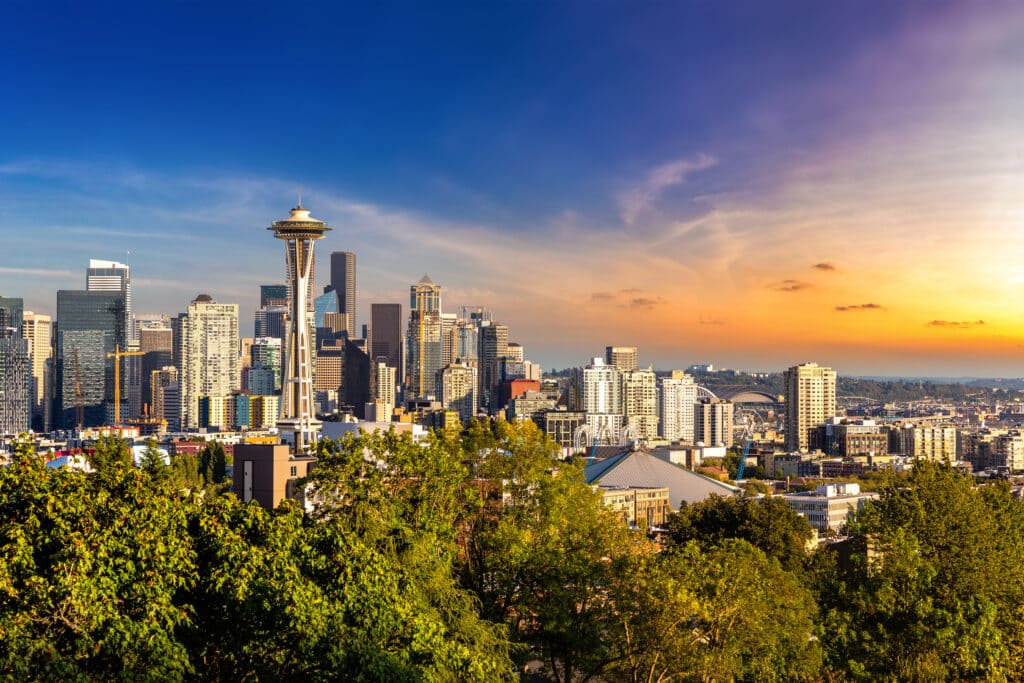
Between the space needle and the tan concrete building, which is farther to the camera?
the space needle

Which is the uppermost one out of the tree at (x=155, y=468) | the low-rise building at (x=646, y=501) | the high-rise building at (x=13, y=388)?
the high-rise building at (x=13, y=388)

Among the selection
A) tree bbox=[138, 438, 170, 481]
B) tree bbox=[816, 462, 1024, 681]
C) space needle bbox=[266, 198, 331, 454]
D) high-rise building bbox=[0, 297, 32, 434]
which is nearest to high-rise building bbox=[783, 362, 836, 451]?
space needle bbox=[266, 198, 331, 454]

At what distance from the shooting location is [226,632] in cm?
1470

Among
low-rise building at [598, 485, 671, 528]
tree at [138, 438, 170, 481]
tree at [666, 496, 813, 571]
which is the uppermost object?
tree at [138, 438, 170, 481]

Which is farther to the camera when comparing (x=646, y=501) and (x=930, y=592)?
(x=646, y=501)

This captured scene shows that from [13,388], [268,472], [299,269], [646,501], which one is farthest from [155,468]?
[13,388]

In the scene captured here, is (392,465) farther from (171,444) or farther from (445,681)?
(171,444)

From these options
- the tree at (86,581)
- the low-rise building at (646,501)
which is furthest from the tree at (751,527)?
the tree at (86,581)

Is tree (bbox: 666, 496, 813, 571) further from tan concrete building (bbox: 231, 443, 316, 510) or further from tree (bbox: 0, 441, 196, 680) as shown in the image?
tree (bbox: 0, 441, 196, 680)

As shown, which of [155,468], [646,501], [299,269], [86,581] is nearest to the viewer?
[86,581]

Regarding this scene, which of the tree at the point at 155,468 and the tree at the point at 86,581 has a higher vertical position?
the tree at the point at 155,468

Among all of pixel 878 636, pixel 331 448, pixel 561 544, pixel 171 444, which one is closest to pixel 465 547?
pixel 561 544

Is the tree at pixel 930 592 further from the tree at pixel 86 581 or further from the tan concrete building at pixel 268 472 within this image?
the tan concrete building at pixel 268 472

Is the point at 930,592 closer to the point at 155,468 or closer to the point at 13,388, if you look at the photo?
the point at 155,468
